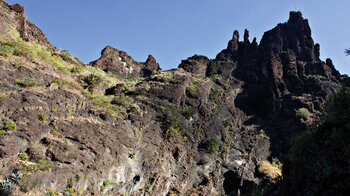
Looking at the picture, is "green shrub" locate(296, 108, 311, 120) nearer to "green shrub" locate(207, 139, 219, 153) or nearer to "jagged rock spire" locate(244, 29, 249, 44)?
"green shrub" locate(207, 139, 219, 153)

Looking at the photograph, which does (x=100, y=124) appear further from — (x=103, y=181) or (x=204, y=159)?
(x=204, y=159)

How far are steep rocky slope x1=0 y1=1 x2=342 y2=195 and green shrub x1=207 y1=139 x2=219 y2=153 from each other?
0.17 m

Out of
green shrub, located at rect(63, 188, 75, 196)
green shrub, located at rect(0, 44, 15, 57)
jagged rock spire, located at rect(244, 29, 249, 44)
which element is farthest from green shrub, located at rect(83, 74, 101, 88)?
jagged rock spire, located at rect(244, 29, 249, 44)

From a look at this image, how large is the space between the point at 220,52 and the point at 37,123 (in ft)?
174

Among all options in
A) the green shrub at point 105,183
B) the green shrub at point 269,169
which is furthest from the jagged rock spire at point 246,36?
the green shrub at point 105,183

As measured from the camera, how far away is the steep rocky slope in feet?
98.7

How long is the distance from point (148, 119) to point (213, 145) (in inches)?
358

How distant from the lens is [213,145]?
45.5 metres

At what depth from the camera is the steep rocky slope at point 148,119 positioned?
30.1 metres

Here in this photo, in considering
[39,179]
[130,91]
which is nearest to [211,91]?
[130,91]

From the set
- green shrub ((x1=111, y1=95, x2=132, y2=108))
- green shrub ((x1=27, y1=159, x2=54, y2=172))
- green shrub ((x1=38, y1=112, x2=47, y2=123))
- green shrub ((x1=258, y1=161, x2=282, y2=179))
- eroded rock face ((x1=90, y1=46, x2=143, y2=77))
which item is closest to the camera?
green shrub ((x1=27, y1=159, x2=54, y2=172))

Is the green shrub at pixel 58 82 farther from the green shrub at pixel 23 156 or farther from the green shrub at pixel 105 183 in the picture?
the green shrub at pixel 105 183

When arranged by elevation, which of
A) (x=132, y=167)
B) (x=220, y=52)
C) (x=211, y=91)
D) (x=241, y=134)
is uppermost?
(x=220, y=52)

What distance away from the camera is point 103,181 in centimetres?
3186
